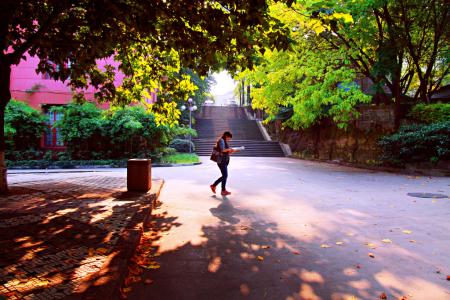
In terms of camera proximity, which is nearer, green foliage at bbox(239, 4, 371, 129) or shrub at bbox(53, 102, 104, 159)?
green foliage at bbox(239, 4, 371, 129)

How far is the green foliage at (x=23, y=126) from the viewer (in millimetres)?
19406

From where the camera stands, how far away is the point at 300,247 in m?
5.02

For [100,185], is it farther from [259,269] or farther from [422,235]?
[422,235]

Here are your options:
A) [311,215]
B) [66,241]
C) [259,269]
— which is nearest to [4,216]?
[66,241]

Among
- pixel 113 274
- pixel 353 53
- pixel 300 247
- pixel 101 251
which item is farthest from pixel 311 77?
pixel 113 274

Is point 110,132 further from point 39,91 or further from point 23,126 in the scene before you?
point 39,91

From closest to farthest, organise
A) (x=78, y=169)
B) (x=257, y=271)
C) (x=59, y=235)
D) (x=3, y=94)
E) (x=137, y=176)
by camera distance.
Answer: (x=257, y=271)
(x=59, y=235)
(x=3, y=94)
(x=137, y=176)
(x=78, y=169)

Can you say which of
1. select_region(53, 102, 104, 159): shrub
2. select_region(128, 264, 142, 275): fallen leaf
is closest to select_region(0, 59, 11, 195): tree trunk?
select_region(128, 264, 142, 275): fallen leaf

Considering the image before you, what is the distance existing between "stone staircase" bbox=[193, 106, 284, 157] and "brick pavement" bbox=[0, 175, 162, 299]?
2096 centimetres

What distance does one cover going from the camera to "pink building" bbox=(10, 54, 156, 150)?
70.4ft

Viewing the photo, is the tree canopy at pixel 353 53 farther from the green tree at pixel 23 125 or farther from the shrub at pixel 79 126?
the green tree at pixel 23 125

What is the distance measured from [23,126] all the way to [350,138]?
61.9 feet

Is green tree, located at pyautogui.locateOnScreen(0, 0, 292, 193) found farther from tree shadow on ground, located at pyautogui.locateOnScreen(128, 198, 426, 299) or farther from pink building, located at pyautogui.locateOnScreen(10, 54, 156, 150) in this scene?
pink building, located at pyautogui.locateOnScreen(10, 54, 156, 150)

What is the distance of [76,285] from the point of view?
327cm
